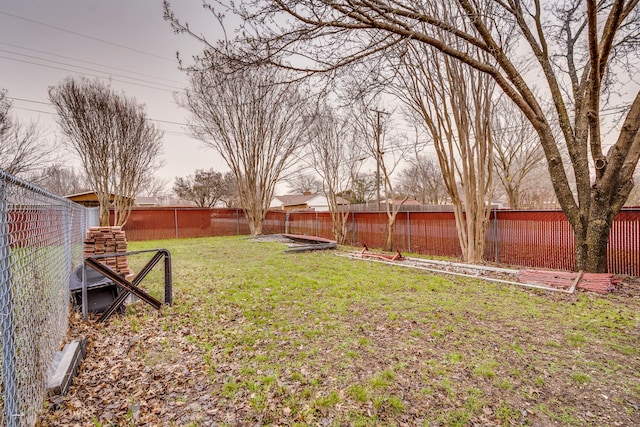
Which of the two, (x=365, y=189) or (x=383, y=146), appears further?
(x=365, y=189)

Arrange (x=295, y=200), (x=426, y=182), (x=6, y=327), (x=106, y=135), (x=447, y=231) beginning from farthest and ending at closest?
1. (x=295, y=200)
2. (x=426, y=182)
3. (x=106, y=135)
4. (x=447, y=231)
5. (x=6, y=327)

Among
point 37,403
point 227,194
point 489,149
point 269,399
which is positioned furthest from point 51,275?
point 227,194

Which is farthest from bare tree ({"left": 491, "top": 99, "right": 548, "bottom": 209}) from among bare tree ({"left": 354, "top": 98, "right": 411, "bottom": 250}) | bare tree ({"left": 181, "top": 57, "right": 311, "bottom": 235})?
bare tree ({"left": 181, "top": 57, "right": 311, "bottom": 235})

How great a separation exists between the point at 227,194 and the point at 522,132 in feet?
87.0

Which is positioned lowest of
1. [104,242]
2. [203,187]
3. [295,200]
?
[104,242]

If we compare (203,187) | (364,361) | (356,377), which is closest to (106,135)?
(364,361)

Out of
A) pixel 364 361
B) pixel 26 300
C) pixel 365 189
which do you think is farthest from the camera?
pixel 365 189

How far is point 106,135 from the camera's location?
1262 centimetres

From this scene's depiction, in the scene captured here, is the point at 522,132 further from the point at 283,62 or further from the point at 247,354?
the point at 247,354

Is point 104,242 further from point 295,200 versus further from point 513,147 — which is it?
point 295,200

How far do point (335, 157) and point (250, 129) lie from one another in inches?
201

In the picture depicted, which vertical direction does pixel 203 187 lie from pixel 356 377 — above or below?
above

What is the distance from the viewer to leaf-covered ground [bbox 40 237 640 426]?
2.10 m

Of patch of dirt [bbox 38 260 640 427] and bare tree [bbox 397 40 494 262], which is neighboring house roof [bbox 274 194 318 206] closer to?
bare tree [bbox 397 40 494 262]
